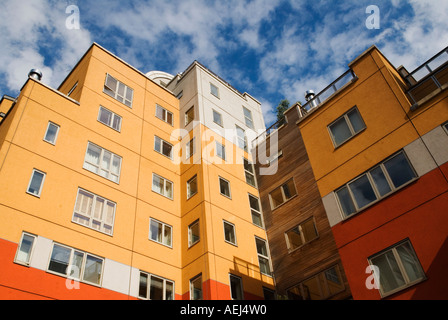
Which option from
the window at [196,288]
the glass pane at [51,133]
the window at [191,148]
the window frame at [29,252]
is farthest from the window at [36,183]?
the window at [191,148]

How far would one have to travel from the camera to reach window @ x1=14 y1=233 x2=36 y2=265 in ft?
51.4

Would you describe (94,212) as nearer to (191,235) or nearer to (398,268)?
(191,235)

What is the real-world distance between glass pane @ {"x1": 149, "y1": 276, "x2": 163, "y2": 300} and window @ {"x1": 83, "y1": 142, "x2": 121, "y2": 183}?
6245 mm

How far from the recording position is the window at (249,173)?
93.0 feet

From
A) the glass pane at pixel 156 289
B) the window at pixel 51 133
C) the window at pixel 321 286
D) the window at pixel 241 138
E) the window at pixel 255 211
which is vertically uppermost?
the window at pixel 241 138

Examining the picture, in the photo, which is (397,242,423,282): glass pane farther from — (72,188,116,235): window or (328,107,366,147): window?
(72,188,116,235): window

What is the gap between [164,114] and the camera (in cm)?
3000

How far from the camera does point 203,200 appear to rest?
Result: 76.4 feet

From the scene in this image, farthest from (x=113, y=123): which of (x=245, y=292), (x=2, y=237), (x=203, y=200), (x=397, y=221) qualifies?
(x=397, y=221)

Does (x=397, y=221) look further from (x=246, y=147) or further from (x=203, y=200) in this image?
(x=246, y=147)

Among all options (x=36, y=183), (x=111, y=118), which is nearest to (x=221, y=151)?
(x=111, y=118)

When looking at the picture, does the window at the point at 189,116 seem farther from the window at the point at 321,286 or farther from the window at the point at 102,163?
the window at the point at 321,286

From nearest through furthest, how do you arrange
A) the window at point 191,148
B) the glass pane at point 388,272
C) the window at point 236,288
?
the glass pane at point 388,272 < the window at point 236,288 < the window at point 191,148

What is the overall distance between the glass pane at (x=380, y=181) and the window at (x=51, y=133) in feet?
53.9
